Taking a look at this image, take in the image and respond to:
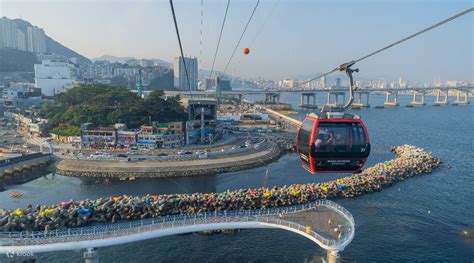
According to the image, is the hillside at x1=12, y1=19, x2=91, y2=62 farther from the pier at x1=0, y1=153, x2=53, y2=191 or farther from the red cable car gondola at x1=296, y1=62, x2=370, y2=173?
the red cable car gondola at x1=296, y1=62, x2=370, y2=173

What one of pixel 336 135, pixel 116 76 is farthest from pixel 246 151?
pixel 116 76

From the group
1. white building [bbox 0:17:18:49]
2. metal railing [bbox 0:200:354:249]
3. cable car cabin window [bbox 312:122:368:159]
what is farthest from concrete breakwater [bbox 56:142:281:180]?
white building [bbox 0:17:18:49]

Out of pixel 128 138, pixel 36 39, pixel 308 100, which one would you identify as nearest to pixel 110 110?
pixel 128 138

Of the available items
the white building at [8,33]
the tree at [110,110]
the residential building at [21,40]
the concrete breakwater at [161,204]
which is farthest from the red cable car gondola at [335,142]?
the residential building at [21,40]

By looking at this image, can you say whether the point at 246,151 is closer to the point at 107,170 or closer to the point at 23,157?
the point at 107,170

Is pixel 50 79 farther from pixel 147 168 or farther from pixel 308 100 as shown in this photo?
pixel 308 100

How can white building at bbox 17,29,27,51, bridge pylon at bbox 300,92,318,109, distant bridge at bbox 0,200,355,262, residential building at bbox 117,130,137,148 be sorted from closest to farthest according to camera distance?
distant bridge at bbox 0,200,355,262, residential building at bbox 117,130,137,148, bridge pylon at bbox 300,92,318,109, white building at bbox 17,29,27,51
